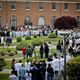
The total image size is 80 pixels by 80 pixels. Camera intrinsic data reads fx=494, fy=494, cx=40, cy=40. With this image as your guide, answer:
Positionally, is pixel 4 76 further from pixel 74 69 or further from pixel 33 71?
pixel 74 69

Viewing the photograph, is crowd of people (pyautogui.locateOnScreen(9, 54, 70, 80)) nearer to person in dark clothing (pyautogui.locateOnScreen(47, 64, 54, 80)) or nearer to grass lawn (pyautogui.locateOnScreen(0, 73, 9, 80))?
person in dark clothing (pyautogui.locateOnScreen(47, 64, 54, 80))


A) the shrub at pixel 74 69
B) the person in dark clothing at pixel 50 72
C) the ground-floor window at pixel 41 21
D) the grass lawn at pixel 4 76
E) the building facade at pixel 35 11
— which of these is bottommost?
the ground-floor window at pixel 41 21

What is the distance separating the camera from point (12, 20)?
270 feet

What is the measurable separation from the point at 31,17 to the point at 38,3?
3.01m

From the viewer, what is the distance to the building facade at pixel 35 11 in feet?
269

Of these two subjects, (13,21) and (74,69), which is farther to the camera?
(13,21)

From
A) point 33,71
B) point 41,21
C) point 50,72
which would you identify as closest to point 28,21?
point 41,21

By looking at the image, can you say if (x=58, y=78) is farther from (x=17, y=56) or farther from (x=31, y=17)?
(x=31, y=17)

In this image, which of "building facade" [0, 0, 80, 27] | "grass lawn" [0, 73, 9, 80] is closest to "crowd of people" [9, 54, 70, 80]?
"grass lawn" [0, 73, 9, 80]

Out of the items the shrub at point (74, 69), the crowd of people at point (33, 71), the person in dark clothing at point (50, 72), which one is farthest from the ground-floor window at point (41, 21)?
the shrub at point (74, 69)

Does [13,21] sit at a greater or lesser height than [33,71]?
lesser

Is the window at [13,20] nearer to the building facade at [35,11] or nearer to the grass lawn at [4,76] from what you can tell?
the building facade at [35,11]

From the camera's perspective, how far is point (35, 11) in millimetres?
83500

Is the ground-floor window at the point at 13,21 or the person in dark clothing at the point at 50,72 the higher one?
the person in dark clothing at the point at 50,72
